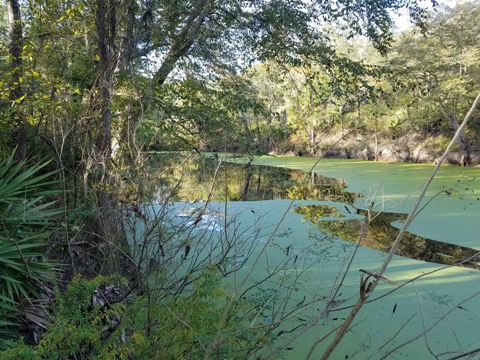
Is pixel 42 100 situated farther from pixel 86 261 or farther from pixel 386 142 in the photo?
pixel 386 142

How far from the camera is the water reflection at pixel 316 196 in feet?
7.71

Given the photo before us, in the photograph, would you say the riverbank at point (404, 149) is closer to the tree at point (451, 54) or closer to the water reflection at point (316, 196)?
the tree at point (451, 54)

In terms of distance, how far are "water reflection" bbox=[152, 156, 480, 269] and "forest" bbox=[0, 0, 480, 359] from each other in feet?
0.56

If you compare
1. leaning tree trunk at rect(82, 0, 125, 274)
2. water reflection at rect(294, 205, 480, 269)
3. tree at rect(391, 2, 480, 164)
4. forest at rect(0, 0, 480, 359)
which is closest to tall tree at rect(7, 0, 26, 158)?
forest at rect(0, 0, 480, 359)

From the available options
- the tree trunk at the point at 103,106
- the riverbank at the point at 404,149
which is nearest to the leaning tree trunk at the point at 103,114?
the tree trunk at the point at 103,106

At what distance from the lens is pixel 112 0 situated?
233 cm

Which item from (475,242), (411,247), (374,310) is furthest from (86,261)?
(475,242)

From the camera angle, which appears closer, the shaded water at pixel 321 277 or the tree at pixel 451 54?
the shaded water at pixel 321 277

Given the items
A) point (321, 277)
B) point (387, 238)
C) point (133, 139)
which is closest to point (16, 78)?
point (133, 139)

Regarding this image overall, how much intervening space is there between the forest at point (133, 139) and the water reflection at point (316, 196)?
170 mm

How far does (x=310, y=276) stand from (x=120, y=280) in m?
1.85

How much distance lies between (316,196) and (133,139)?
235 inches

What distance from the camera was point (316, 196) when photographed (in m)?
7.32

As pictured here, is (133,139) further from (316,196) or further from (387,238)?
(316,196)
